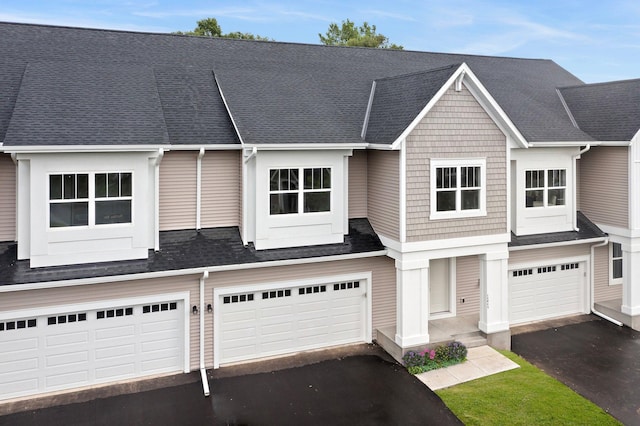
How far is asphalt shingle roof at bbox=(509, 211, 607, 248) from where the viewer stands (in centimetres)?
1461

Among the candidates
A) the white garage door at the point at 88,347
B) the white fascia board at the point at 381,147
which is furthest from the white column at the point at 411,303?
the white garage door at the point at 88,347

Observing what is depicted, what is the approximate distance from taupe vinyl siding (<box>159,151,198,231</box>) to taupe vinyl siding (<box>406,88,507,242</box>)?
5667mm

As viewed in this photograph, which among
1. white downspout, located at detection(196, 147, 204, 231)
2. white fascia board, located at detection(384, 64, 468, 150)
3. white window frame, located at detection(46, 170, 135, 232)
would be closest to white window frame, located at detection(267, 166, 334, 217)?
white downspout, located at detection(196, 147, 204, 231)

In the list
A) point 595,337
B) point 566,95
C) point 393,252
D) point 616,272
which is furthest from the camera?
point 566,95

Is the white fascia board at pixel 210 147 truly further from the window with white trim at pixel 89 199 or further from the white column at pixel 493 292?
the white column at pixel 493 292

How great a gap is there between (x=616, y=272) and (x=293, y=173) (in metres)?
12.2

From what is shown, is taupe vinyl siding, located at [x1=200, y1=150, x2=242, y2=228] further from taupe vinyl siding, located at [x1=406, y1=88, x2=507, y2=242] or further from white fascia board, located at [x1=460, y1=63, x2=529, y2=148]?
white fascia board, located at [x1=460, y1=63, x2=529, y2=148]

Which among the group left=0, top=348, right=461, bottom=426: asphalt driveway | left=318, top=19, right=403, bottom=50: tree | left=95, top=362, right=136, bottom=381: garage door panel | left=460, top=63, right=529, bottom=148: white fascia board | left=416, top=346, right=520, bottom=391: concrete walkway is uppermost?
left=318, top=19, right=403, bottom=50: tree

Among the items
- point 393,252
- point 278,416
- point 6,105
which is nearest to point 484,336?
point 393,252

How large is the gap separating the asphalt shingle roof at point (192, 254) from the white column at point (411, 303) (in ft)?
3.44

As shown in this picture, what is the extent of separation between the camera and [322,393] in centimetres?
1071

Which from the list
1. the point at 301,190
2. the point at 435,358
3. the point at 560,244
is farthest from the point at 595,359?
the point at 301,190

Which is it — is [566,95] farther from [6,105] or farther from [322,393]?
[6,105]

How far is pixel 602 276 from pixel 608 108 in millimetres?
5756
